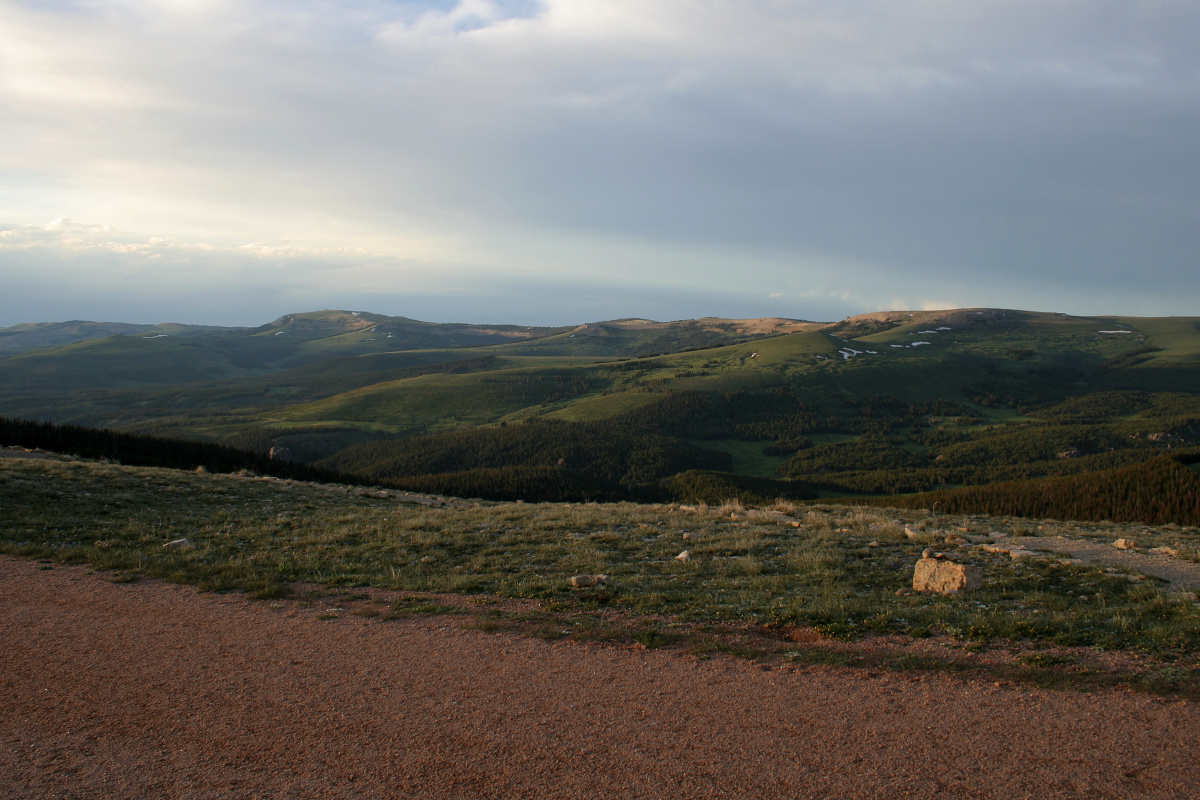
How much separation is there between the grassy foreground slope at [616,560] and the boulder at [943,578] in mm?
291

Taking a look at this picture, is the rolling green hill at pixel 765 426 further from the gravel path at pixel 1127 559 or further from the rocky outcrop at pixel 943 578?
the rocky outcrop at pixel 943 578

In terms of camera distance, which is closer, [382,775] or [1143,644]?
[382,775]

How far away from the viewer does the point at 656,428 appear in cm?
14862

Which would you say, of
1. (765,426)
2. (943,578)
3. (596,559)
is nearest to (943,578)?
(943,578)

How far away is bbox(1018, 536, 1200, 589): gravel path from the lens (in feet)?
37.3

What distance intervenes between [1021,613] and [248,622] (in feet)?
39.6

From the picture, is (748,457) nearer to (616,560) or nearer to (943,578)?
(616,560)

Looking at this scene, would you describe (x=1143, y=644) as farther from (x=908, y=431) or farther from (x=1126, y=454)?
(x=908, y=431)

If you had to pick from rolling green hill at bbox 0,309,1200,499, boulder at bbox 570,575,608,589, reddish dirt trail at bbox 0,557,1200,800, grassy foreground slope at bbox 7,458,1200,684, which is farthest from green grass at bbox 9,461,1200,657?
rolling green hill at bbox 0,309,1200,499

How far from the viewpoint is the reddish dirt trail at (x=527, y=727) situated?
17.8 ft

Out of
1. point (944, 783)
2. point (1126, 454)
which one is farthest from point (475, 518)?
point (1126, 454)

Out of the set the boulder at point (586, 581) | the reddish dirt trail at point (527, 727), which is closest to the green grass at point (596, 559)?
the boulder at point (586, 581)

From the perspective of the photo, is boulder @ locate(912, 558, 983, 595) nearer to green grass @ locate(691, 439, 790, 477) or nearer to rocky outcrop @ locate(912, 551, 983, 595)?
rocky outcrop @ locate(912, 551, 983, 595)

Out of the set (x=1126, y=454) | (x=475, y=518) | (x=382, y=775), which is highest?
(x=382, y=775)
